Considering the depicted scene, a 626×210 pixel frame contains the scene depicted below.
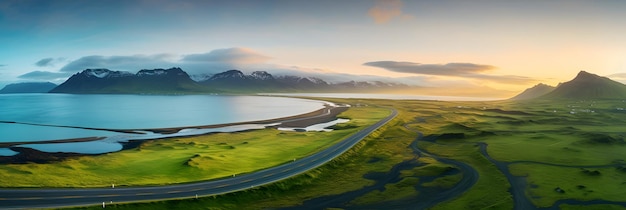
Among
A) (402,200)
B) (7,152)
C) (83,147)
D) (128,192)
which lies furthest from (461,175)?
(7,152)

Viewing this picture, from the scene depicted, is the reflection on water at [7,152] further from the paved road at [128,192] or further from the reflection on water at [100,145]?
the paved road at [128,192]

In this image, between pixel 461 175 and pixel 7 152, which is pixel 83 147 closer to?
pixel 7 152

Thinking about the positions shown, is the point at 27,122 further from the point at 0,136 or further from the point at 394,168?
the point at 394,168

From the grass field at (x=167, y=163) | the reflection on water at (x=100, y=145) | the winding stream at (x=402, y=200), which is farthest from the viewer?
the reflection on water at (x=100, y=145)

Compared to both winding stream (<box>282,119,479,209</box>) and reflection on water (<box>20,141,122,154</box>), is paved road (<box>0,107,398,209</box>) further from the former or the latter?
reflection on water (<box>20,141,122,154</box>)

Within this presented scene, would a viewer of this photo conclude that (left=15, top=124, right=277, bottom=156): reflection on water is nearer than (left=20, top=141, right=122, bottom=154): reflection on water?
No

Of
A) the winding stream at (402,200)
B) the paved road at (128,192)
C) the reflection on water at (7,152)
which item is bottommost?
the winding stream at (402,200)

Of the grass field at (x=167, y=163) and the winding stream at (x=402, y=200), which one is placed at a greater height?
the grass field at (x=167, y=163)

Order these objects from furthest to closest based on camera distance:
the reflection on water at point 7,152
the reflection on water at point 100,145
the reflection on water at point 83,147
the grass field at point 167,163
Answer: the reflection on water at point 100,145, the reflection on water at point 83,147, the reflection on water at point 7,152, the grass field at point 167,163

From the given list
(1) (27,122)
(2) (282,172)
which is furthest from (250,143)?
(1) (27,122)

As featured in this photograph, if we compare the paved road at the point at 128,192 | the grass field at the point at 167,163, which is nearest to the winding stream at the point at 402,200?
the paved road at the point at 128,192

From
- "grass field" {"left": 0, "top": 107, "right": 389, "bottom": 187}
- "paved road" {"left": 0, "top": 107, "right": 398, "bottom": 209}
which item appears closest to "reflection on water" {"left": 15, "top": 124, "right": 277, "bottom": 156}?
"grass field" {"left": 0, "top": 107, "right": 389, "bottom": 187}
